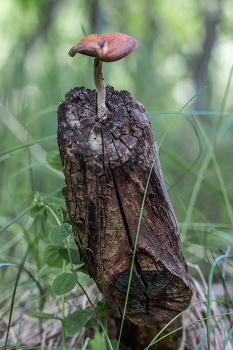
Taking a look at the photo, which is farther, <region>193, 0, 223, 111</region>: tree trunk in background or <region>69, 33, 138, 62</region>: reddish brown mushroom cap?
<region>193, 0, 223, 111</region>: tree trunk in background

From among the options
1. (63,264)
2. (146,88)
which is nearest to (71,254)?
(63,264)

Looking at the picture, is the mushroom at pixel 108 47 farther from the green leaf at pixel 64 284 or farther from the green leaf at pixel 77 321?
the green leaf at pixel 77 321

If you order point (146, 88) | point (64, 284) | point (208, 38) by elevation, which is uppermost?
point (208, 38)

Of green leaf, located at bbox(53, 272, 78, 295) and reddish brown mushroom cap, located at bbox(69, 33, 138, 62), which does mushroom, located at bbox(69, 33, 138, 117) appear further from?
green leaf, located at bbox(53, 272, 78, 295)

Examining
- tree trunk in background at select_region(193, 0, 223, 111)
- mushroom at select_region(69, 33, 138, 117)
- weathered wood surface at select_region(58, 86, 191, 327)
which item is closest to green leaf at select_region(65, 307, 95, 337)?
weathered wood surface at select_region(58, 86, 191, 327)

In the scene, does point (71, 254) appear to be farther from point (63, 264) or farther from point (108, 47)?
point (108, 47)

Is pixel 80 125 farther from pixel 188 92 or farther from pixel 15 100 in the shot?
pixel 188 92

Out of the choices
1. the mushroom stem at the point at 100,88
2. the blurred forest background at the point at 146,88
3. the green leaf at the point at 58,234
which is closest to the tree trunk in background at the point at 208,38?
the blurred forest background at the point at 146,88
